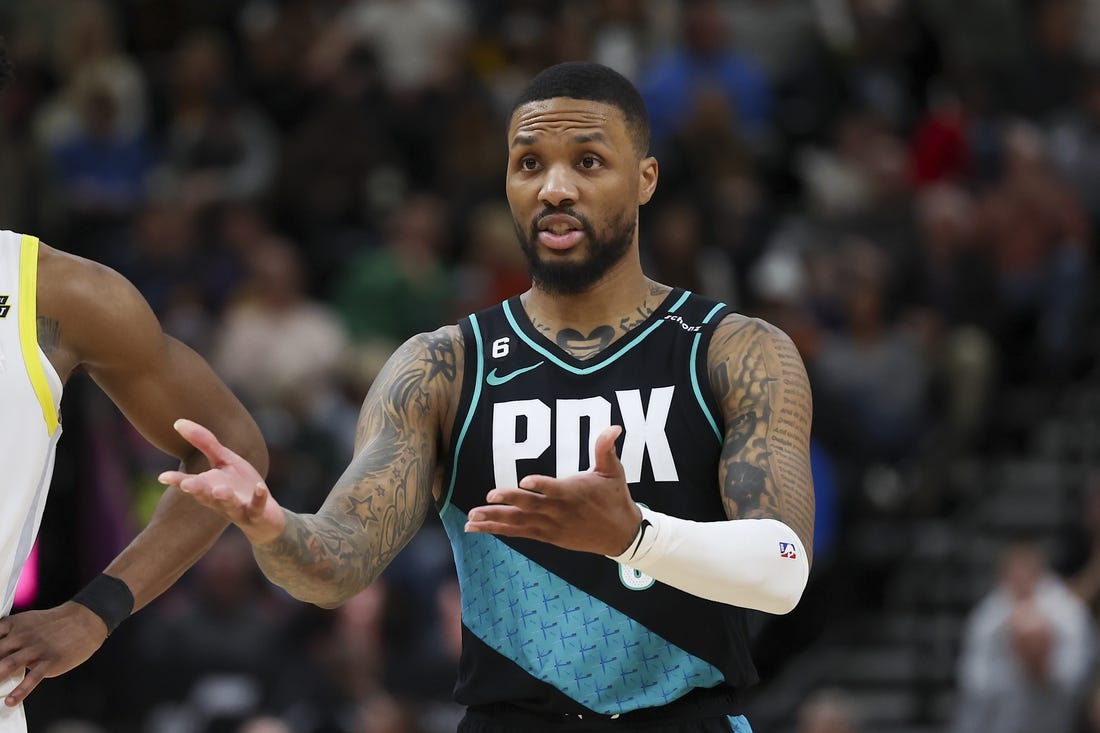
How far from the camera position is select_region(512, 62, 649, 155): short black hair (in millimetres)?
5609

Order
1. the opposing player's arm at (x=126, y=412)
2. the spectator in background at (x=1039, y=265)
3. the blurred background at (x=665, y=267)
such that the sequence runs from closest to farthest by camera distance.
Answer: the opposing player's arm at (x=126, y=412) → the blurred background at (x=665, y=267) → the spectator in background at (x=1039, y=265)

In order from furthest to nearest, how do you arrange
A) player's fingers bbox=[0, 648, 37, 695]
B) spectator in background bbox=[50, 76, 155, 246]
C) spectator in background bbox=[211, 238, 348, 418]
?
spectator in background bbox=[50, 76, 155, 246] → spectator in background bbox=[211, 238, 348, 418] → player's fingers bbox=[0, 648, 37, 695]

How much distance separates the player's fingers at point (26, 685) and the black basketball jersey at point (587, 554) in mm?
1197

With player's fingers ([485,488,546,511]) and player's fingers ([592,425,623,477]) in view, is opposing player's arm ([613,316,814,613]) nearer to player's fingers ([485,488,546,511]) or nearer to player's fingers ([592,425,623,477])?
player's fingers ([592,425,623,477])

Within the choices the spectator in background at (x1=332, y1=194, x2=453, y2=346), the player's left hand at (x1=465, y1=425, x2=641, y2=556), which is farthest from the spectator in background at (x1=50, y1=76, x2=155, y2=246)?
the player's left hand at (x1=465, y1=425, x2=641, y2=556)

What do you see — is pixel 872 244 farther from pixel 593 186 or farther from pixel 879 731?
pixel 593 186

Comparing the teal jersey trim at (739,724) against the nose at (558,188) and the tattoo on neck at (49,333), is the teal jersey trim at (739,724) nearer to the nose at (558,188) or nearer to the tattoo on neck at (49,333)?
the nose at (558,188)

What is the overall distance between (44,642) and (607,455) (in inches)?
71.5

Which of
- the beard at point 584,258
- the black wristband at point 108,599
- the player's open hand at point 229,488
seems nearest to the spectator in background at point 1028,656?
the beard at point 584,258

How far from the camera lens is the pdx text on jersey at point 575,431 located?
17.8 feet

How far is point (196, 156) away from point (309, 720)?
19.2ft

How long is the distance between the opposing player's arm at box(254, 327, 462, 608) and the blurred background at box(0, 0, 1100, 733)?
17.5ft

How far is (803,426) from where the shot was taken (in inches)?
216

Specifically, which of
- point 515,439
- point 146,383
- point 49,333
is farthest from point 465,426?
point 49,333
